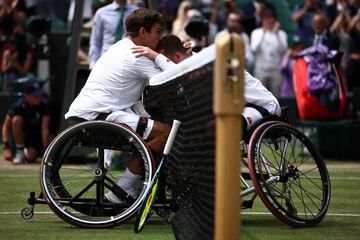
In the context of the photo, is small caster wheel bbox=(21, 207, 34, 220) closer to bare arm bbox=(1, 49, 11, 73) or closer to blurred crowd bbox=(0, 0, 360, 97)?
blurred crowd bbox=(0, 0, 360, 97)

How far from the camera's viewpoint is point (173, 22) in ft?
68.5

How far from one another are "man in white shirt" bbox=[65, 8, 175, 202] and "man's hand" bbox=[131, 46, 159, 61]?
2cm

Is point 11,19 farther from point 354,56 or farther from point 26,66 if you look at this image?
point 354,56

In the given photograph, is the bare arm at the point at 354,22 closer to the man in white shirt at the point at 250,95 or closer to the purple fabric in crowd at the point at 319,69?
the purple fabric in crowd at the point at 319,69

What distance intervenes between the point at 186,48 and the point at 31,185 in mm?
3539

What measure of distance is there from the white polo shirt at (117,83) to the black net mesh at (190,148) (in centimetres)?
15

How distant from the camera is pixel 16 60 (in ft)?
65.4

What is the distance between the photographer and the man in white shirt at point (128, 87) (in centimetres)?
899

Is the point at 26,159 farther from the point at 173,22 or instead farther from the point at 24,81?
the point at 173,22

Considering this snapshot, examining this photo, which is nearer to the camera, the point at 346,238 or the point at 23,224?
the point at 346,238

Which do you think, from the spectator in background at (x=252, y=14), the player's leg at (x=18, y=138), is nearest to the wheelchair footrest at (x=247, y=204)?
the player's leg at (x=18, y=138)

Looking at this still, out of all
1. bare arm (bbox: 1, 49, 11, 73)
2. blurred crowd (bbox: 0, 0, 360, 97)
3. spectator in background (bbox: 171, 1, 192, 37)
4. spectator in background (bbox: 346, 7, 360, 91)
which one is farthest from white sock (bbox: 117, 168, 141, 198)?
bare arm (bbox: 1, 49, 11, 73)

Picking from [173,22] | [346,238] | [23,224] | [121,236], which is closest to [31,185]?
[23,224]

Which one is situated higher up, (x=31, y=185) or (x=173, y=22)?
(x=173, y=22)
